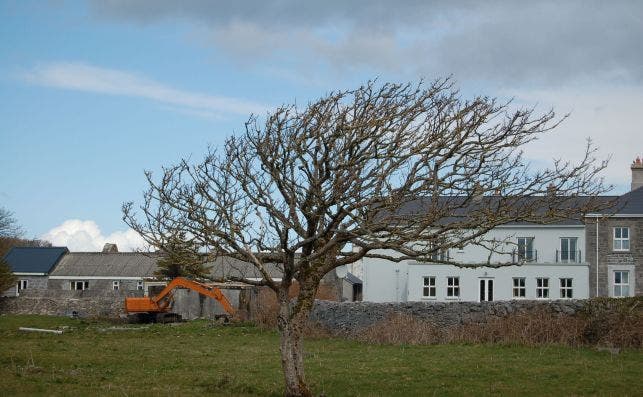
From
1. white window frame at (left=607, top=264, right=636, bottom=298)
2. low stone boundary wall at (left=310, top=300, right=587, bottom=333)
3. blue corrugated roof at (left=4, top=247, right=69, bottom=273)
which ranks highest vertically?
blue corrugated roof at (left=4, top=247, right=69, bottom=273)

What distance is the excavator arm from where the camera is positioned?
4119 centimetres

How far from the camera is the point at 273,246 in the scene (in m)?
15.5

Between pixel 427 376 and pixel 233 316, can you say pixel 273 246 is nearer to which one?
pixel 427 376

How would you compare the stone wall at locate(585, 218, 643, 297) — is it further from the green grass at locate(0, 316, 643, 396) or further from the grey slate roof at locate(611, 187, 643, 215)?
the green grass at locate(0, 316, 643, 396)

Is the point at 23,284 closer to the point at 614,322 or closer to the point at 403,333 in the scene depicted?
the point at 403,333

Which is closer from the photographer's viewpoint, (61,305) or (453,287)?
(61,305)

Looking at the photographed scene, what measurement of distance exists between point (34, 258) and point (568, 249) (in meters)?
41.7

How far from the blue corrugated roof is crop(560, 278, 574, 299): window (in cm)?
3938

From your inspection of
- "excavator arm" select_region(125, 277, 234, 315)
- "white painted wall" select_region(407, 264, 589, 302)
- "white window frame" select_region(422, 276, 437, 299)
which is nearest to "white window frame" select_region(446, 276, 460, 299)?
"white painted wall" select_region(407, 264, 589, 302)

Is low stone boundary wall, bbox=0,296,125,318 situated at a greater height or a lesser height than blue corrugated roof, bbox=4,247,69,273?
lesser

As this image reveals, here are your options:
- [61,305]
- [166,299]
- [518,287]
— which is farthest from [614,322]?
[61,305]

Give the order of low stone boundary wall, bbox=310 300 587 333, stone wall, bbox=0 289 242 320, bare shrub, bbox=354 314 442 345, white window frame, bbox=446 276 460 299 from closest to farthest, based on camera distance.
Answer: bare shrub, bbox=354 314 442 345, low stone boundary wall, bbox=310 300 587 333, stone wall, bbox=0 289 242 320, white window frame, bbox=446 276 460 299

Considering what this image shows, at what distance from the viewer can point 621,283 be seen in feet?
187

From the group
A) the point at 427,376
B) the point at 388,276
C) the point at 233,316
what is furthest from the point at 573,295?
the point at 427,376
